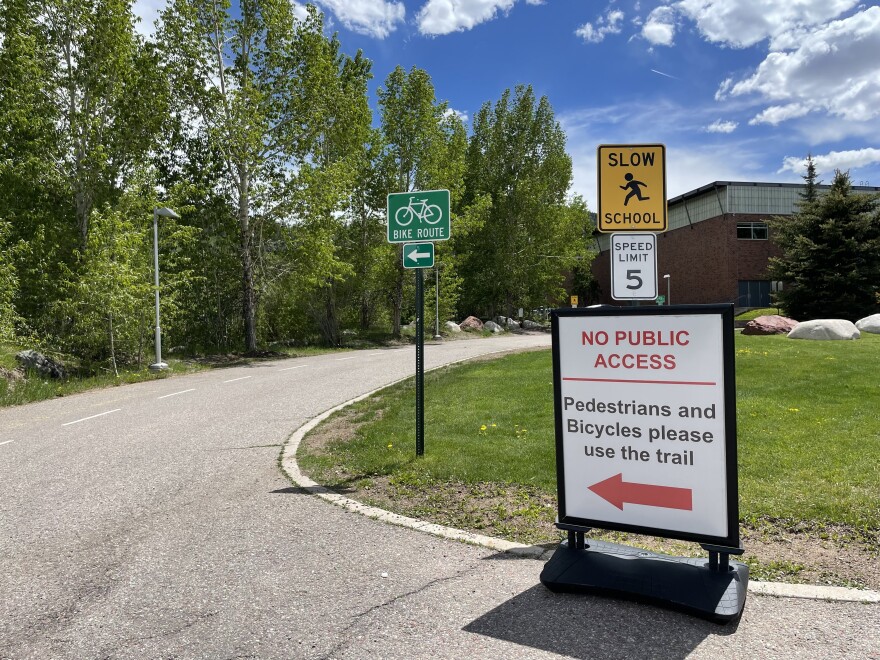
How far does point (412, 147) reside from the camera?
30391mm

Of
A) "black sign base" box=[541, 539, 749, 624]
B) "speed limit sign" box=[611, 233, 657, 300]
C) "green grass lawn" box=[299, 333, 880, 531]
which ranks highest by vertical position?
"speed limit sign" box=[611, 233, 657, 300]

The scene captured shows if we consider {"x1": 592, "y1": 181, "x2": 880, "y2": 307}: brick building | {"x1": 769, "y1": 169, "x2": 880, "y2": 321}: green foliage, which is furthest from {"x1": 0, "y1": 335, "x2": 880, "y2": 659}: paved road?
{"x1": 592, "y1": 181, "x2": 880, "y2": 307}: brick building

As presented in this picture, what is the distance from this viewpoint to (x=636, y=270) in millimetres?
4574

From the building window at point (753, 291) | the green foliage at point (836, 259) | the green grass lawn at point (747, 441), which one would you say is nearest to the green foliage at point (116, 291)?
the green grass lawn at point (747, 441)

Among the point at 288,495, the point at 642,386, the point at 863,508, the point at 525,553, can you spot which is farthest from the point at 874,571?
the point at 288,495

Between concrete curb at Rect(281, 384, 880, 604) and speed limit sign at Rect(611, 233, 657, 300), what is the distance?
1.93m

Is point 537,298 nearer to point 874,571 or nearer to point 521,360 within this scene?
point 521,360

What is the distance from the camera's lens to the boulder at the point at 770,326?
2145 centimetres

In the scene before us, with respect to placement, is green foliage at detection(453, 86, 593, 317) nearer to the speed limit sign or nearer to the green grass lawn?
the green grass lawn

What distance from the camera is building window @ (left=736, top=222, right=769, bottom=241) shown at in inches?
1863

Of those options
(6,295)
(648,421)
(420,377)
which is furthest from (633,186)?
(6,295)

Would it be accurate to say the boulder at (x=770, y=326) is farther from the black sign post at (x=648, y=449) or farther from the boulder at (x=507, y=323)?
the boulder at (x=507, y=323)

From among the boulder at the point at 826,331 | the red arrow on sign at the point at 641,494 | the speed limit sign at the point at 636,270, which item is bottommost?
the red arrow on sign at the point at 641,494

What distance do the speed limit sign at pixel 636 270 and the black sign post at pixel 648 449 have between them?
732 millimetres
